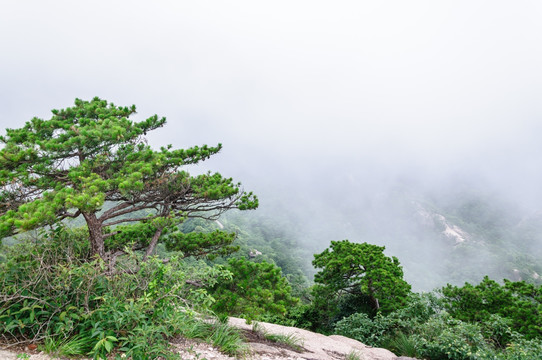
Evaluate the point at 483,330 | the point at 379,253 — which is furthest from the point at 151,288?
the point at 379,253

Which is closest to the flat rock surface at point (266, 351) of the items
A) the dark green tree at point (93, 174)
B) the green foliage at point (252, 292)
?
the dark green tree at point (93, 174)

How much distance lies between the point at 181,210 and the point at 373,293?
8618 mm

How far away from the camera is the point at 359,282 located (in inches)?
476

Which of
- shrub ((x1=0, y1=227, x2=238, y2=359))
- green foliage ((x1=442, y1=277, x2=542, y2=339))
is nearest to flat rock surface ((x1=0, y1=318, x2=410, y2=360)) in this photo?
shrub ((x1=0, y1=227, x2=238, y2=359))

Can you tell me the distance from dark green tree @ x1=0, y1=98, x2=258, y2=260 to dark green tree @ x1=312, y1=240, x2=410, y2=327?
19.6ft

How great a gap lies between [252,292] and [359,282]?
5560mm

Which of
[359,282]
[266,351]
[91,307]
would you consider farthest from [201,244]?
[359,282]

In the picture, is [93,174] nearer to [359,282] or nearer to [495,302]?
[359,282]

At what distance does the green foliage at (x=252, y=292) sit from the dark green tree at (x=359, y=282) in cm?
281

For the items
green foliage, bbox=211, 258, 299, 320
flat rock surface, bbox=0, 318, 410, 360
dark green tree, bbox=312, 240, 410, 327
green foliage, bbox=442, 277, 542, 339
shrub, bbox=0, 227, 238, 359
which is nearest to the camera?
shrub, bbox=0, 227, 238, 359

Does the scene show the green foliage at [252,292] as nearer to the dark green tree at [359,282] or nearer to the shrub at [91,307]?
the dark green tree at [359,282]

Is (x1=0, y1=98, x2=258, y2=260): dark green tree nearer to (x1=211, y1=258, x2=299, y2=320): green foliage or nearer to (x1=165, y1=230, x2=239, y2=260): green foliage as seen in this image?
(x1=165, y1=230, x2=239, y2=260): green foliage

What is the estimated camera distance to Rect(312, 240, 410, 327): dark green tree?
35.7 ft

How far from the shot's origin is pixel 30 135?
245 inches
